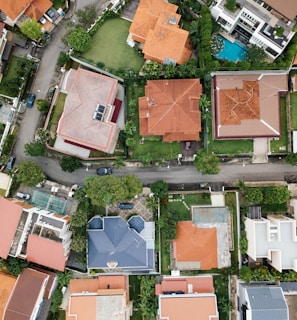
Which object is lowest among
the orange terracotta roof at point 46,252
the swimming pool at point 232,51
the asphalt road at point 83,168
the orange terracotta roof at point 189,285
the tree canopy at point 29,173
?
the orange terracotta roof at point 189,285

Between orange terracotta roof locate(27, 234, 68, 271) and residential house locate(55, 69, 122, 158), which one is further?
residential house locate(55, 69, 122, 158)

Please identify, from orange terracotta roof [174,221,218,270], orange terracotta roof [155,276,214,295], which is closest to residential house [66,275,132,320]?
orange terracotta roof [155,276,214,295]

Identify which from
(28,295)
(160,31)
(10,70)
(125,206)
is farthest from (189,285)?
(10,70)

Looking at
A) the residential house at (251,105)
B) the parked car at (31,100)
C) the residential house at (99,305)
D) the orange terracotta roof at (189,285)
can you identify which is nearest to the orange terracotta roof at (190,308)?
the orange terracotta roof at (189,285)

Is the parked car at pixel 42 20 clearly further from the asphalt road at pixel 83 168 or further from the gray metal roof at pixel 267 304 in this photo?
the gray metal roof at pixel 267 304

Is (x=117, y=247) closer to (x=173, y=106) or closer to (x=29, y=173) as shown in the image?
(x=29, y=173)

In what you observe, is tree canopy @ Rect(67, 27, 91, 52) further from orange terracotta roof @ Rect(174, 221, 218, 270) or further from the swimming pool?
orange terracotta roof @ Rect(174, 221, 218, 270)
